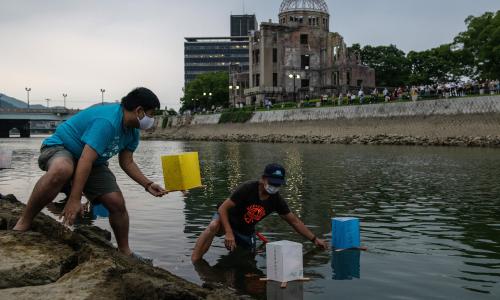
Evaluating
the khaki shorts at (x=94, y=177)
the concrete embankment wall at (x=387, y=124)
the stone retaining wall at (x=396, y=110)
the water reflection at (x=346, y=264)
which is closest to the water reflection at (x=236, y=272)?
the water reflection at (x=346, y=264)

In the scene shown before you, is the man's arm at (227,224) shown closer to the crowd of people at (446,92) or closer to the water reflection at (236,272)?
Result: the water reflection at (236,272)

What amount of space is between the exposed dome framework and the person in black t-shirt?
101698mm

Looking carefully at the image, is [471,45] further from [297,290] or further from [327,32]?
[297,290]

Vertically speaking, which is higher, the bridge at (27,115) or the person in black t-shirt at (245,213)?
the bridge at (27,115)

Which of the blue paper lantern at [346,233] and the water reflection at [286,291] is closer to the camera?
the water reflection at [286,291]

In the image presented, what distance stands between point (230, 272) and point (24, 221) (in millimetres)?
2966

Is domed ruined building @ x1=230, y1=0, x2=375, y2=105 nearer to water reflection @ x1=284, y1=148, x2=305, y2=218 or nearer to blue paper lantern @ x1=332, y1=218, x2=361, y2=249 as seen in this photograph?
water reflection @ x1=284, y1=148, x2=305, y2=218

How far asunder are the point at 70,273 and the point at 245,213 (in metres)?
3.57

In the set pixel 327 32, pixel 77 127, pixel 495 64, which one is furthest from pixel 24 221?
pixel 327 32

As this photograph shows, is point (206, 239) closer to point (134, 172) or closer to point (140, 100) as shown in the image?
point (134, 172)

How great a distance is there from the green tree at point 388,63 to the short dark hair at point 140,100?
99073 millimetres

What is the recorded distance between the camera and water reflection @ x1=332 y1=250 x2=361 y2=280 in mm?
8039

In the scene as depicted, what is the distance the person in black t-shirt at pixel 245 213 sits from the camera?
8.30 metres

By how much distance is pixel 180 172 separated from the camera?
7.93 metres
